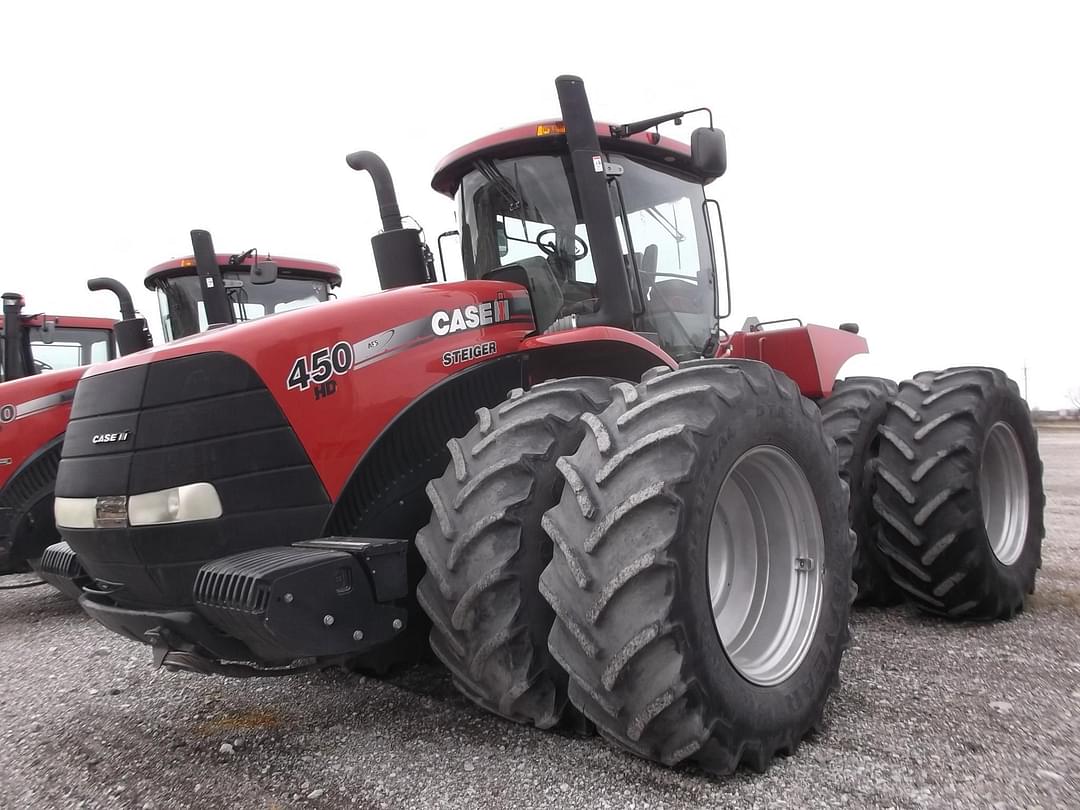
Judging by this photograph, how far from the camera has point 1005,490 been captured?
181 inches

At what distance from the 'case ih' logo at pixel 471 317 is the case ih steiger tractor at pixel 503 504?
12mm

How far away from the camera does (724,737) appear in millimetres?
2287

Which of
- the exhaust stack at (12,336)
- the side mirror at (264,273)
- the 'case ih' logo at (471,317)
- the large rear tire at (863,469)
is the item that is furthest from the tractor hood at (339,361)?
the exhaust stack at (12,336)

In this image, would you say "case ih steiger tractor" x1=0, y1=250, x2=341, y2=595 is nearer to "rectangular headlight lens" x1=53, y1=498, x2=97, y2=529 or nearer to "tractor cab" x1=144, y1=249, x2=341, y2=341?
"tractor cab" x1=144, y1=249, x2=341, y2=341

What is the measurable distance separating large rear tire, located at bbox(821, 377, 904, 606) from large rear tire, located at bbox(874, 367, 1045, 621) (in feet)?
0.31

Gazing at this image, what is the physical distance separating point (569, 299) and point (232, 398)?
1552 millimetres

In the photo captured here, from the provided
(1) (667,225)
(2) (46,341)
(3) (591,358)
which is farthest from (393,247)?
(2) (46,341)

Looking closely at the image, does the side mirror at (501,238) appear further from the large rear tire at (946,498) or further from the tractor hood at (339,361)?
the large rear tire at (946,498)

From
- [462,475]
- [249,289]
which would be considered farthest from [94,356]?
[462,475]

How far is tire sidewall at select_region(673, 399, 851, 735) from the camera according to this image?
2264mm

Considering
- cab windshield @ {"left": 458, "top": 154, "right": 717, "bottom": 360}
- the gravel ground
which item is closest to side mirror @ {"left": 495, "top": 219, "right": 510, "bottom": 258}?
cab windshield @ {"left": 458, "top": 154, "right": 717, "bottom": 360}

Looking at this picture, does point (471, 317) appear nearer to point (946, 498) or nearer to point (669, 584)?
point (669, 584)

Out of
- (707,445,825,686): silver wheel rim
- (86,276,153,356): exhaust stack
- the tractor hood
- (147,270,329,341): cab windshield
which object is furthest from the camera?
(147,270,329,341): cab windshield

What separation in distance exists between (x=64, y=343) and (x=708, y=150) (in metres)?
6.67
